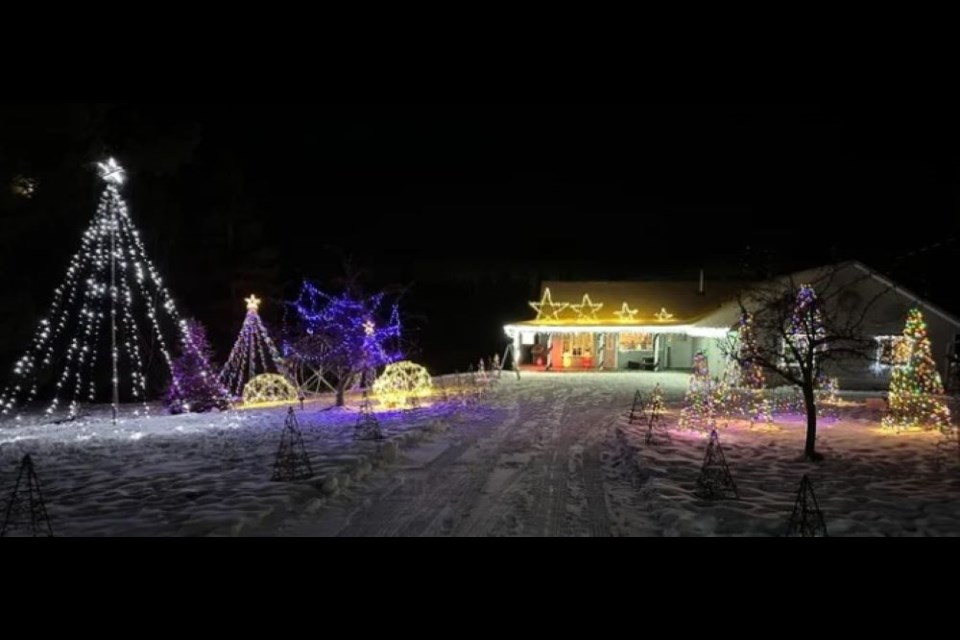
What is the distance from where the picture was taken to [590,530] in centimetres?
616

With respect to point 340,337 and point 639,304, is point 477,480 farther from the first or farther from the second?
point 639,304

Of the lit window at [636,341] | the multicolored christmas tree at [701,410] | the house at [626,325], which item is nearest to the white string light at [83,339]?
the multicolored christmas tree at [701,410]

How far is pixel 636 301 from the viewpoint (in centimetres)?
3150

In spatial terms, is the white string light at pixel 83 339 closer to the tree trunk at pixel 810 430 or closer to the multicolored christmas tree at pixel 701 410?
the multicolored christmas tree at pixel 701 410

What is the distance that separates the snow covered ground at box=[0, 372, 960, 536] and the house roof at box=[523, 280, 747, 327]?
51.4ft

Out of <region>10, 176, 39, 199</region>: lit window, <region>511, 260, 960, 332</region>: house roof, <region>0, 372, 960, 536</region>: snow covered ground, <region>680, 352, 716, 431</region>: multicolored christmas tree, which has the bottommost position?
<region>0, 372, 960, 536</region>: snow covered ground

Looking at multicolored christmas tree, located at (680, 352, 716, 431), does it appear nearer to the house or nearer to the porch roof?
the house

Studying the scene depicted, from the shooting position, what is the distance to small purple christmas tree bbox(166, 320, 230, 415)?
1898cm

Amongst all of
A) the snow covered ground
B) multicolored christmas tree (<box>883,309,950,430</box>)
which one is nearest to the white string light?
the snow covered ground

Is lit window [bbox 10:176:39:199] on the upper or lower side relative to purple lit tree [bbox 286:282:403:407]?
upper

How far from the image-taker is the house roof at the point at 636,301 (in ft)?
97.3

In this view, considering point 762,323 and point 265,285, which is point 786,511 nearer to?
point 762,323

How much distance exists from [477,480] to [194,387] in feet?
45.3

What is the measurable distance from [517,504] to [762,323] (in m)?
7.14
